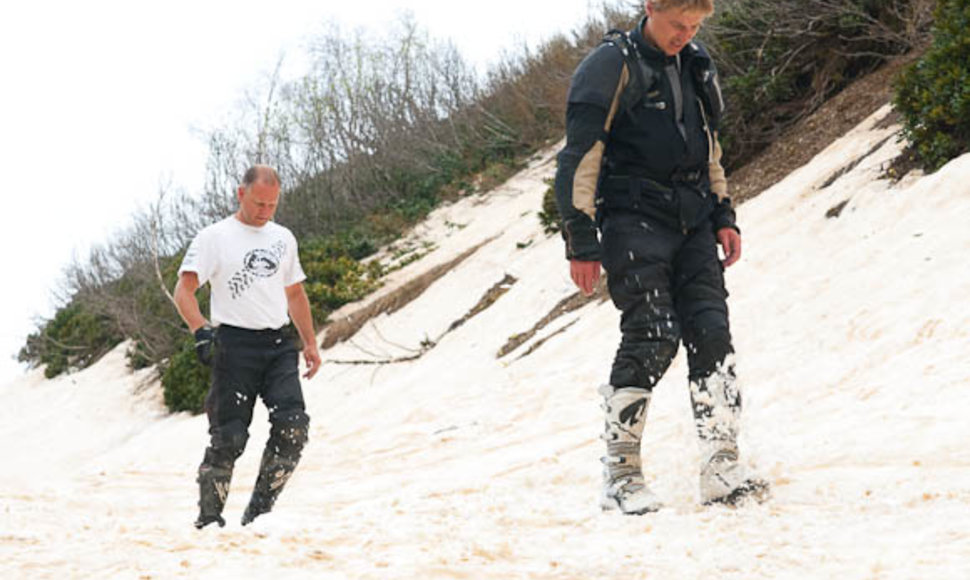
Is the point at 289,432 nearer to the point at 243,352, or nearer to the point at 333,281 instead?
the point at 243,352

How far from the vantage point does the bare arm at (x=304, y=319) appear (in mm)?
4930

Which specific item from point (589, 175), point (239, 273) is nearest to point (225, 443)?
point (239, 273)

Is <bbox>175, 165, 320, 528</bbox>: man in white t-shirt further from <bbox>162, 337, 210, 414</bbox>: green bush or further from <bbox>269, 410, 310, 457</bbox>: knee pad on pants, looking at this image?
<bbox>162, 337, 210, 414</bbox>: green bush

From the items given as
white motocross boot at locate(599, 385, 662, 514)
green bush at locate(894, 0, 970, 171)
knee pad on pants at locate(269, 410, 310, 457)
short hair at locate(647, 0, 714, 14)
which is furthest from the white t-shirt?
green bush at locate(894, 0, 970, 171)

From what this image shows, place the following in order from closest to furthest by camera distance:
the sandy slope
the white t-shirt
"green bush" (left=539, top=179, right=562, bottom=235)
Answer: the sandy slope
the white t-shirt
"green bush" (left=539, top=179, right=562, bottom=235)

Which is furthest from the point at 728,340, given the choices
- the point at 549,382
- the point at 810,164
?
the point at 810,164

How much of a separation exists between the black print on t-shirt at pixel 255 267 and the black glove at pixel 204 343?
0.20 meters

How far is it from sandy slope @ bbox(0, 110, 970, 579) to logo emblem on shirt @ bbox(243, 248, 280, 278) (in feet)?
3.75

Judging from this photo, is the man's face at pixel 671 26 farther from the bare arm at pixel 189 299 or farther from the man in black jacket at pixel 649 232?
the bare arm at pixel 189 299

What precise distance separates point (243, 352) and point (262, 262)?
44 cm

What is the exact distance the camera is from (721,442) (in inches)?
137

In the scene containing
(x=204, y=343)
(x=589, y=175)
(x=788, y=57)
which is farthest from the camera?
(x=788, y=57)

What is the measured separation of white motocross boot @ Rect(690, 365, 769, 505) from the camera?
344 cm

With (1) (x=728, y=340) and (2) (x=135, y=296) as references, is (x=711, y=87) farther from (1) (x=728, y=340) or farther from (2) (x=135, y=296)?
(2) (x=135, y=296)
